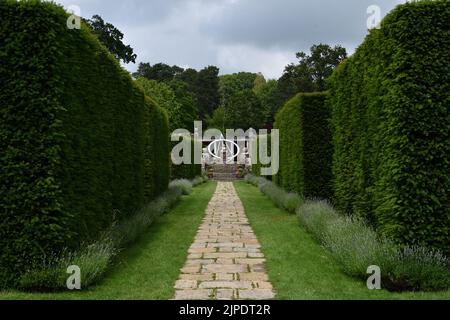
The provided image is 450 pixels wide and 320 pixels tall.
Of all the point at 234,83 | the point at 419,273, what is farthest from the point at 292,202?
the point at 234,83

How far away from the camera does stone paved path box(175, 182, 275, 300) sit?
17.6 feet

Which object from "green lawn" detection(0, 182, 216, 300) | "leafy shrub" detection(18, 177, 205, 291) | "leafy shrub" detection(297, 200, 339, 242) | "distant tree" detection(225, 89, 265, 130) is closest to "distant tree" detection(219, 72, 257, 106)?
"distant tree" detection(225, 89, 265, 130)

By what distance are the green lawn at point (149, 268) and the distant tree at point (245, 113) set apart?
54.3 m

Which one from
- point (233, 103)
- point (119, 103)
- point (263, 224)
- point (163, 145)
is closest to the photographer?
point (119, 103)

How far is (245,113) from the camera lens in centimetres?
6550

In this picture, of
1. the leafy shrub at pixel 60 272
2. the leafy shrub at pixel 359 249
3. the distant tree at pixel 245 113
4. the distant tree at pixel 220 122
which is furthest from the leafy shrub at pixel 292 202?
the distant tree at pixel 220 122

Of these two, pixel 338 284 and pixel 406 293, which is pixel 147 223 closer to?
pixel 338 284

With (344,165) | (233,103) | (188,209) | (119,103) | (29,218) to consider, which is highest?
(233,103)

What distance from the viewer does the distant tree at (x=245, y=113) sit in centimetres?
6525

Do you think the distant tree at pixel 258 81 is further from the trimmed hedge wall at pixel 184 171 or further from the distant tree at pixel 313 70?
the trimmed hedge wall at pixel 184 171

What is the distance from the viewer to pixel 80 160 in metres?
6.38

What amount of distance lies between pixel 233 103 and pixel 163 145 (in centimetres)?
5116

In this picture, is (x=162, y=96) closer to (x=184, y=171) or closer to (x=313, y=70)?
(x=184, y=171)
